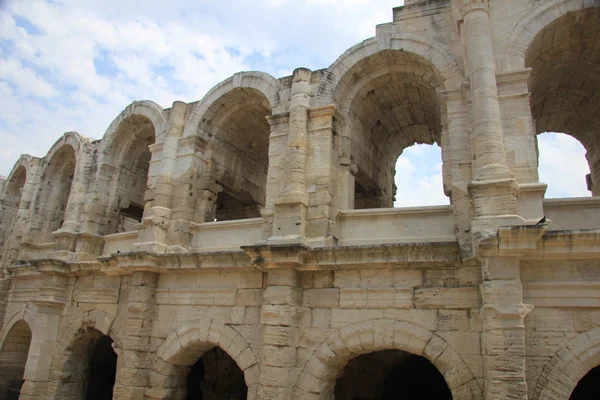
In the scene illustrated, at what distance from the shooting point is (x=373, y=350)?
6266 mm

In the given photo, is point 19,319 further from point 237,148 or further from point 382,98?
point 382,98

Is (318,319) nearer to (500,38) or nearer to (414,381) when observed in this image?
(414,381)

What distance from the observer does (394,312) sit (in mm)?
6199

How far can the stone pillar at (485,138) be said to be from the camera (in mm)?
5570

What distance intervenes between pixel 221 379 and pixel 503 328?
6854mm

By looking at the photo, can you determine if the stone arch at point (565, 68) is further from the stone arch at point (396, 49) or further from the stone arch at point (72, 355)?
the stone arch at point (72, 355)

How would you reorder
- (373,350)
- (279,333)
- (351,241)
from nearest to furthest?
1. (373,350)
2. (279,333)
3. (351,241)

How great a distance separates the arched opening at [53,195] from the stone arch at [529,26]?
413 inches

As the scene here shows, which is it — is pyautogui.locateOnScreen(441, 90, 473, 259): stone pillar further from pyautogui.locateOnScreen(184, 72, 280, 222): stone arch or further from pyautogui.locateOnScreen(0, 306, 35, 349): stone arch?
pyautogui.locateOnScreen(0, 306, 35, 349): stone arch

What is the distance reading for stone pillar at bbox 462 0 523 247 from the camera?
18.3ft

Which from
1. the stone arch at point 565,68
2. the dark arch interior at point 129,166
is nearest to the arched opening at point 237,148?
the dark arch interior at point 129,166

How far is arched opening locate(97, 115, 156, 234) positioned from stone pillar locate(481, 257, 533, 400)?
778 cm

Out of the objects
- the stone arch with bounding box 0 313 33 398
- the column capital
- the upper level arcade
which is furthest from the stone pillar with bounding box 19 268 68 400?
the column capital

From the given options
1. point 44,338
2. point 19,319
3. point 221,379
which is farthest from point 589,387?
point 19,319
